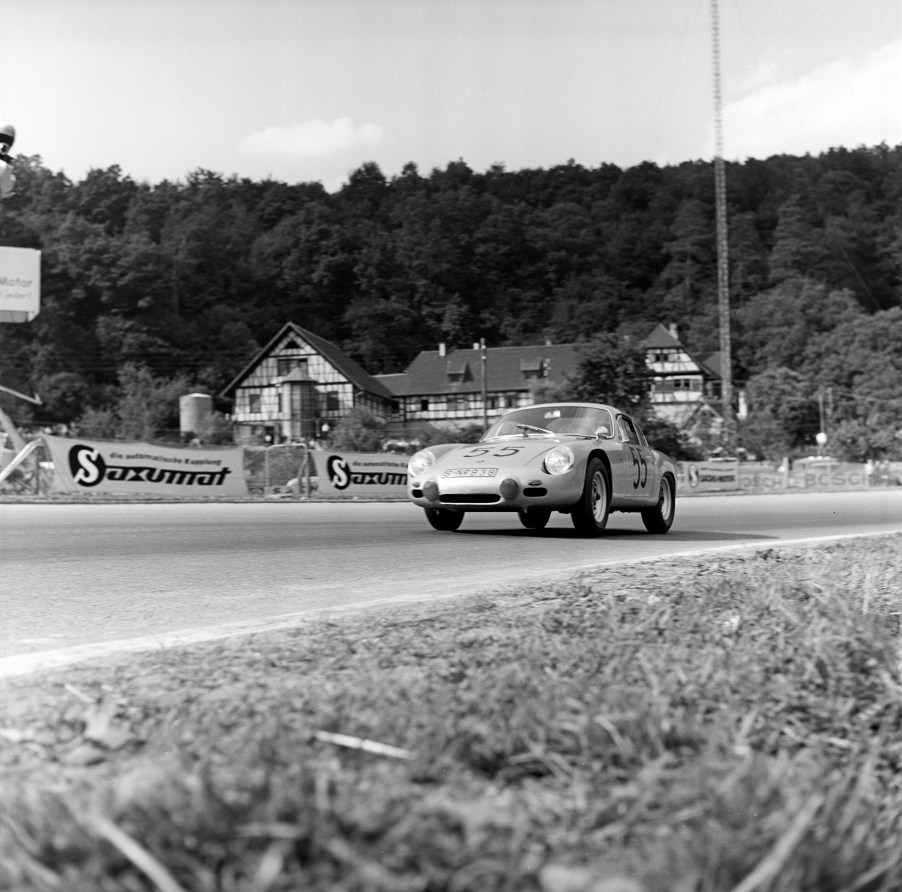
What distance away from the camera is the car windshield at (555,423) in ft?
35.9

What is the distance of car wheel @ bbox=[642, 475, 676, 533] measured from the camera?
11938mm

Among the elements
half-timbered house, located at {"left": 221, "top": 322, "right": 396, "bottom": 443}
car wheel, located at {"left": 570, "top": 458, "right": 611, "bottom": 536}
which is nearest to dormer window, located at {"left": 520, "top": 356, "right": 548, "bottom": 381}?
half-timbered house, located at {"left": 221, "top": 322, "right": 396, "bottom": 443}

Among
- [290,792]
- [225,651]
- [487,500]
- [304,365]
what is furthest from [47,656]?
[304,365]

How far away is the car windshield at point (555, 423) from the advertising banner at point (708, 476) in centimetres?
2899

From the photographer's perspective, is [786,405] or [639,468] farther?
[786,405]

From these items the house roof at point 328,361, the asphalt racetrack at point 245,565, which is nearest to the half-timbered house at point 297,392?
the house roof at point 328,361

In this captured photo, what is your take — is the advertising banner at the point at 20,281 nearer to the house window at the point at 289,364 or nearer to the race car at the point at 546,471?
the race car at the point at 546,471

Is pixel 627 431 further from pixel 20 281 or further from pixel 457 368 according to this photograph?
pixel 457 368

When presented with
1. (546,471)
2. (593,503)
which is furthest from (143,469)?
(546,471)

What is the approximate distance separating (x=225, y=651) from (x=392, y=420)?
8752 centimetres

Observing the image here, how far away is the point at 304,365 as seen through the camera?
87625mm

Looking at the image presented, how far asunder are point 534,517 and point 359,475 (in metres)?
17.2

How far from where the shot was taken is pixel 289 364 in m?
86.9

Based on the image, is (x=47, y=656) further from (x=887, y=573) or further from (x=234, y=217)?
(x=234, y=217)
